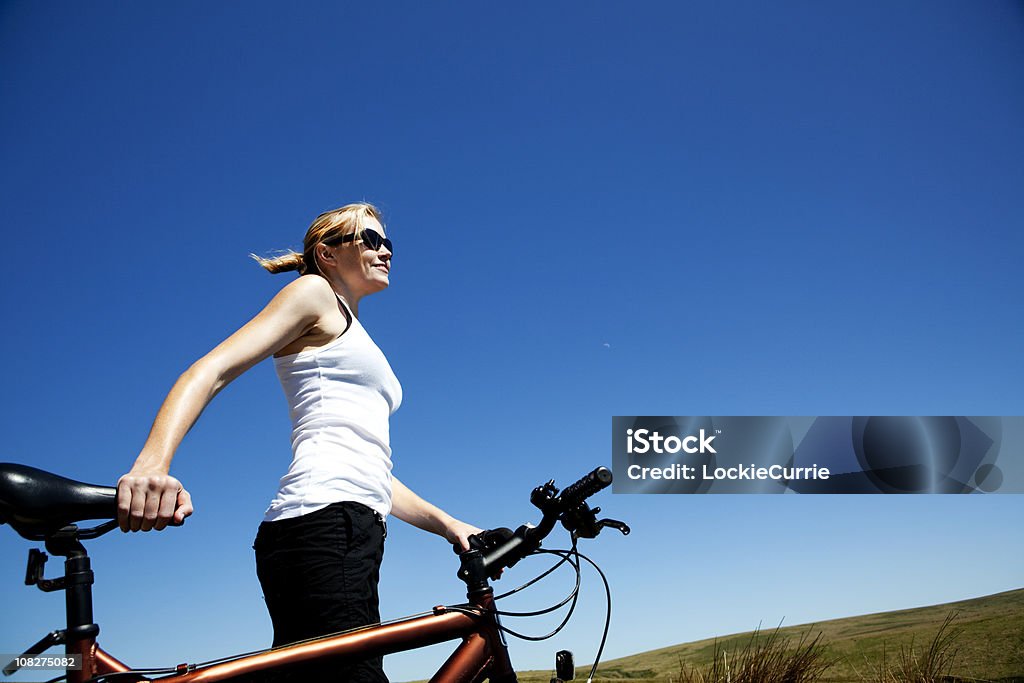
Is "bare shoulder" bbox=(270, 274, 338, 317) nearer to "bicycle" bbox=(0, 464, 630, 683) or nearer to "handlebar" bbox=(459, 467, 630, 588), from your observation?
"bicycle" bbox=(0, 464, 630, 683)

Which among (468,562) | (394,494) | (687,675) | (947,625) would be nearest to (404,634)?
(468,562)

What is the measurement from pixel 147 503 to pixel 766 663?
4.31m

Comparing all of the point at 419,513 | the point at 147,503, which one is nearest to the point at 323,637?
the point at 147,503

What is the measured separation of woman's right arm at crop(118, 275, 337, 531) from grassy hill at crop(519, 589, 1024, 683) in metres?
3.97

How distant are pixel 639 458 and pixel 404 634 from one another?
6514mm

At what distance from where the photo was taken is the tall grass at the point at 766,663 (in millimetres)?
4879

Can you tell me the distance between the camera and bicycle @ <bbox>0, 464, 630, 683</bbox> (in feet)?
5.64

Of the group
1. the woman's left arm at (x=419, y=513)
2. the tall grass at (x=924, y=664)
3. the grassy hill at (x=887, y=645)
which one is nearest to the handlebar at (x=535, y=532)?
the woman's left arm at (x=419, y=513)

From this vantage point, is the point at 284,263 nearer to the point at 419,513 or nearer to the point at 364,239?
the point at 364,239

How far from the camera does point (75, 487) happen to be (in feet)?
5.66

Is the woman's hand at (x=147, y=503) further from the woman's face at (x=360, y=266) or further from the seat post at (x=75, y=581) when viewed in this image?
the woman's face at (x=360, y=266)

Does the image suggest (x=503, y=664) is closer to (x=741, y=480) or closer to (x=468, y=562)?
(x=468, y=562)

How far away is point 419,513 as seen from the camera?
2803 mm

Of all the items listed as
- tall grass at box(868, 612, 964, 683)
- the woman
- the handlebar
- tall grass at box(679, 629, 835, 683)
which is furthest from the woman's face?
tall grass at box(868, 612, 964, 683)
